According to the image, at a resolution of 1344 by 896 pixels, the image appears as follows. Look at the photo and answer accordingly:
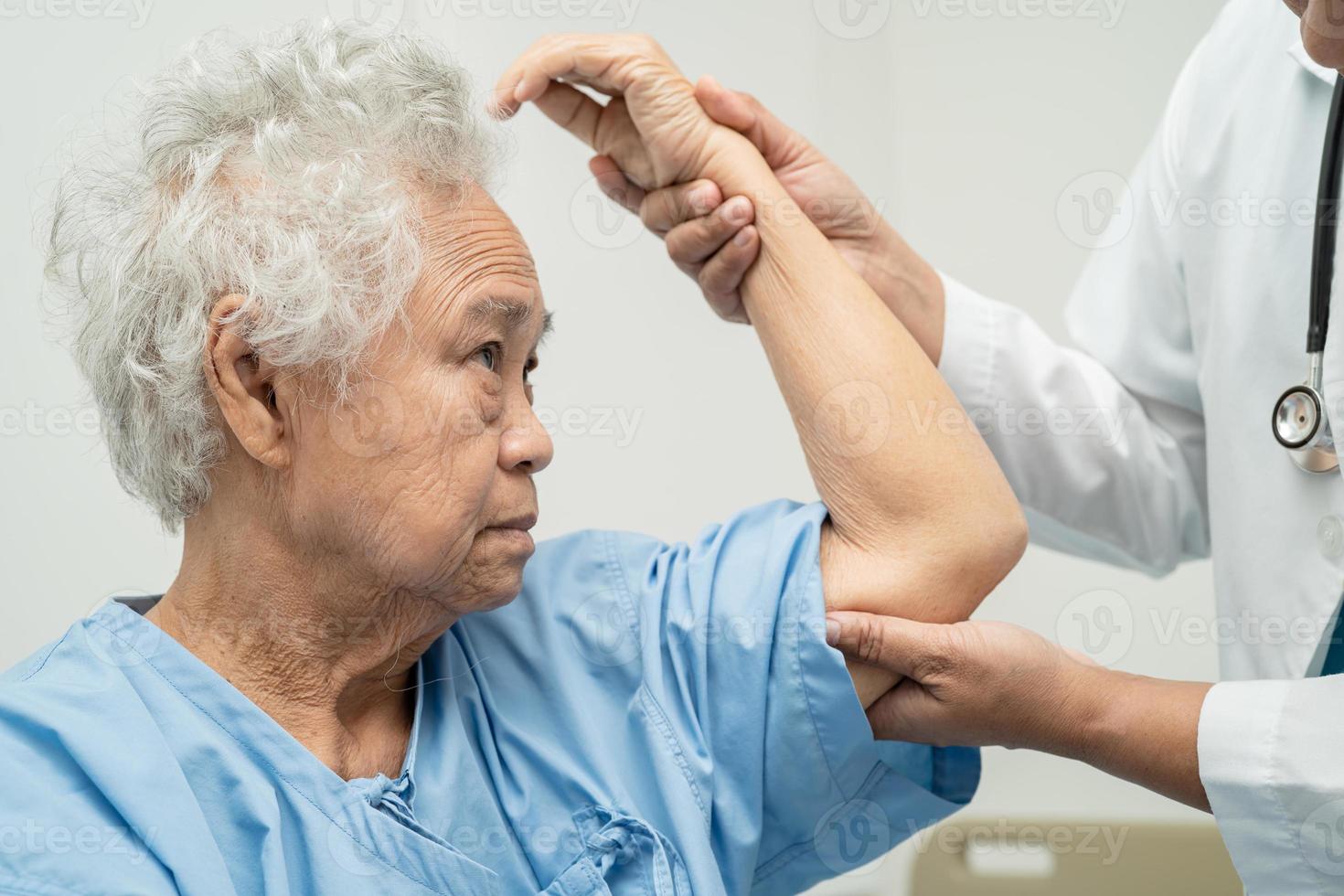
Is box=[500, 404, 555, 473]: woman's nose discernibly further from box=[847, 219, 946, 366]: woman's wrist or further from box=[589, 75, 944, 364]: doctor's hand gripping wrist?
box=[847, 219, 946, 366]: woman's wrist

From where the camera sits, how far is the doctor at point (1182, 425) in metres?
1.14

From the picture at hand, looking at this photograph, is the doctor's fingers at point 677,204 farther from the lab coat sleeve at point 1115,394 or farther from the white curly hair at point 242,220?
the lab coat sleeve at point 1115,394

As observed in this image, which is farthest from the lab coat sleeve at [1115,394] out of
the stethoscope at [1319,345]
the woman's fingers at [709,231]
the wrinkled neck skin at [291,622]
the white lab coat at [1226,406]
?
the wrinkled neck skin at [291,622]

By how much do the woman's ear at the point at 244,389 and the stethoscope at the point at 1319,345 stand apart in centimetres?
104

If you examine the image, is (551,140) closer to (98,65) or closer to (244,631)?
(98,65)

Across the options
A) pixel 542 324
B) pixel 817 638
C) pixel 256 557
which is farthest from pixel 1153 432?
pixel 256 557

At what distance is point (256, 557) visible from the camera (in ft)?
3.56

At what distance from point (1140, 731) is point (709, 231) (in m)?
0.68

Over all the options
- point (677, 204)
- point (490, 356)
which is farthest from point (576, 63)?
point (490, 356)

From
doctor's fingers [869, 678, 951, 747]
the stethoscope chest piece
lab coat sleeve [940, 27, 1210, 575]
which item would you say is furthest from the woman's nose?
the stethoscope chest piece

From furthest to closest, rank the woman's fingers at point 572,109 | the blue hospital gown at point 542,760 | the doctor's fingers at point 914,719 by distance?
the woman's fingers at point 572,109 < the doctor's fingers at point 914,719 < the blue hospital gown at point 542,760

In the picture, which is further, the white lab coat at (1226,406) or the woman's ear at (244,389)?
the white lab coat at (1226,406)

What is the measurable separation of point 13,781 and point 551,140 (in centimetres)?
134

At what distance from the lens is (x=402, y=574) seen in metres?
1.06
